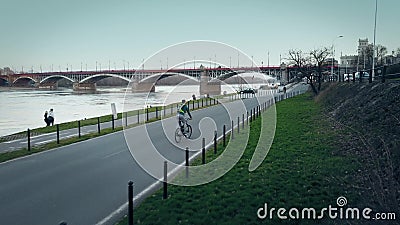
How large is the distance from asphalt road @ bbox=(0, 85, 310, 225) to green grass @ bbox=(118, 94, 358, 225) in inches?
42.3

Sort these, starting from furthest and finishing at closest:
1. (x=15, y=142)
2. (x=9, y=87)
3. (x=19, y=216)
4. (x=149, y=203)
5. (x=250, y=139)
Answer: (x=9, y=87) → (x=15, y=142) → (x=250, y=139) → (x=149, y=203) → (x=19, y=216)

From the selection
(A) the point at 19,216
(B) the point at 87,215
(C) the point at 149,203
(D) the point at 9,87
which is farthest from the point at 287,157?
(D) the point at 9,87

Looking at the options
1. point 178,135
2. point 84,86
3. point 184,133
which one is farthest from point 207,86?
point 84,86

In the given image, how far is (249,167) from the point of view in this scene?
10.3 meters

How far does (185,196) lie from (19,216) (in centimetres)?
319

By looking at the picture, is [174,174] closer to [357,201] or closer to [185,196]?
[185,196]
